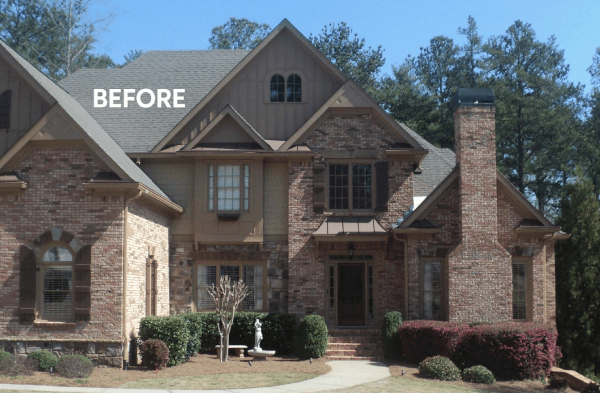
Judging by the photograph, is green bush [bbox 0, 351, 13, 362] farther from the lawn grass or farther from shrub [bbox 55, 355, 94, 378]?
the lawn grass

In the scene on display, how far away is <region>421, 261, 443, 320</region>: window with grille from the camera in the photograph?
19484 mm

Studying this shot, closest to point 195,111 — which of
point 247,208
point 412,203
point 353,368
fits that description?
point 247,208

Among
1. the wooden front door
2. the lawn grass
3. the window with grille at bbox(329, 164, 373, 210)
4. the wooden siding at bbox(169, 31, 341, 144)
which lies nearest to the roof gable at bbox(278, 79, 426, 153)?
the wooden siding at bbox(169, 31, 341, 144)

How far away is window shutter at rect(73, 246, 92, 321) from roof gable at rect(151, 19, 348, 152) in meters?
5.47

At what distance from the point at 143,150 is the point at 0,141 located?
4.69 meters

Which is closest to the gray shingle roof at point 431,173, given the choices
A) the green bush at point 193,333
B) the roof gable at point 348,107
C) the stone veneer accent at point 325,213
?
the stone veneer accent at point 325,213

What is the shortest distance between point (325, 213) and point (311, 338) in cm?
409

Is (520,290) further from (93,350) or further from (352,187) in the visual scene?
(93,350)

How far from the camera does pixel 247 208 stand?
68.6 ft

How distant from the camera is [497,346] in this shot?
54.5 ft

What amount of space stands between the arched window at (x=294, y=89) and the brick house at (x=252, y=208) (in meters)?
0.04

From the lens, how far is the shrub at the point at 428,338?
17.3 m

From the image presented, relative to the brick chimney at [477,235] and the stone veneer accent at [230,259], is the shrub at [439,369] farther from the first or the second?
the stone veneer accent at [230,259]

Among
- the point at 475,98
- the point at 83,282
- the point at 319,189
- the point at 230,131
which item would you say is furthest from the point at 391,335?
the point at 83,282
